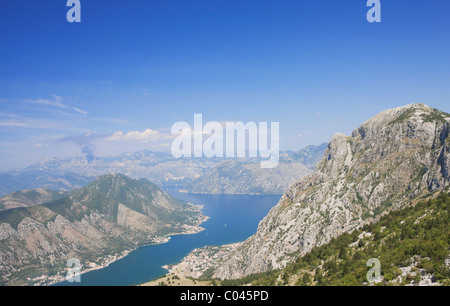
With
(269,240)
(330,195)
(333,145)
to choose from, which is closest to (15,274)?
(269,240)

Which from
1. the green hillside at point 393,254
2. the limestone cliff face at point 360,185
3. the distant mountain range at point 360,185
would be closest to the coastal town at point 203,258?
the distant mountain range at point 360,185

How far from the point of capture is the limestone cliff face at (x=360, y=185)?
260ft

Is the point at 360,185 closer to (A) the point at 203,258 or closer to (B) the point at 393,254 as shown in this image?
(B) the point at 393,254

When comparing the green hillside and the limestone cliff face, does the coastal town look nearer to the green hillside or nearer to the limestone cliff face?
the limestone cliff face

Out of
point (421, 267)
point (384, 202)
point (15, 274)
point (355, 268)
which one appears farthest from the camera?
point (15, 274)

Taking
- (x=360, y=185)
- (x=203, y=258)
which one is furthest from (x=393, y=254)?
(x=203, y=258)

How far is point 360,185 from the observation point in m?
92.4

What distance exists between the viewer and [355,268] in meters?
35.4

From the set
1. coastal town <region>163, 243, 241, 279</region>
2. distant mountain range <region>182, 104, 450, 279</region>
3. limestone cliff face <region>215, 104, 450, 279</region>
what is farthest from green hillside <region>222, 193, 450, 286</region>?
coastal town <region>163, 243, 241, 279</region>

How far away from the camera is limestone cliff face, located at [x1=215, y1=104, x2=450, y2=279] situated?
260 feet

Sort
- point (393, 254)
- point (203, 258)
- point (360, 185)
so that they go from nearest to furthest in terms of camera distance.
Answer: point (393, 254) < point (360, 185) < point (203, 258)

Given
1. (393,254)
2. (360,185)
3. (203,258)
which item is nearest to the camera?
(393,254)

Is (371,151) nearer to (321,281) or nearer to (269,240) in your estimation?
(269,240)

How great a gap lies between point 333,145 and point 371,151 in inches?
1028
